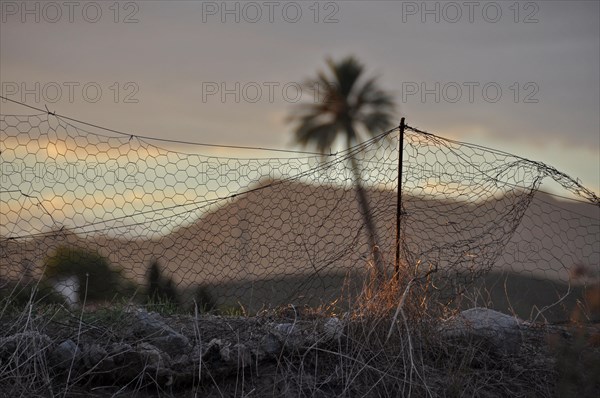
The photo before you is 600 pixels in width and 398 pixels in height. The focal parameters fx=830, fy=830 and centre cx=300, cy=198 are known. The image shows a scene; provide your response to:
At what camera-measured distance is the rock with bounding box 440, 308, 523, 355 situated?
5680 millimetres

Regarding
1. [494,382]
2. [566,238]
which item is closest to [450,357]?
[494,382]

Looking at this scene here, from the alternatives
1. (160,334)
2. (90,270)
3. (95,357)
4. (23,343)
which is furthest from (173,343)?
(90,270)

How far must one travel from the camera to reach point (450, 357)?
17.6 feet

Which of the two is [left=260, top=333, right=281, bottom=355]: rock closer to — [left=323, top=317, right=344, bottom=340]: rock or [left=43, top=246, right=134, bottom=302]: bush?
[left=323, top=317, right=344, bottom=340]: rock

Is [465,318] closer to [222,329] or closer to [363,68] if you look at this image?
Result: [222,329]

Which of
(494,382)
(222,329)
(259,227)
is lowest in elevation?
(494,382)

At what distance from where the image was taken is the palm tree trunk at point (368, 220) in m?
5.58

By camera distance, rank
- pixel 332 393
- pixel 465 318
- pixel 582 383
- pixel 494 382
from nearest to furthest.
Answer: pixel 582 383 < pixel 332 393 < pixel 494 382 < pixel 465 318

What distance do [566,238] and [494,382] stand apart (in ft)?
7.82

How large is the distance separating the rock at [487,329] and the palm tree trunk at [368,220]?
57 centimetres

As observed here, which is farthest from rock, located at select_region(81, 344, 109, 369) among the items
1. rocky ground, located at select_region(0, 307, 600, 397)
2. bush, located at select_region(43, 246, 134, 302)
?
bush, located at select_region(43, 246, 134, 302)

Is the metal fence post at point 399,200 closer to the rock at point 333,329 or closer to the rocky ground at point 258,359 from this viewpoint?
the rocky ground at point 258,359

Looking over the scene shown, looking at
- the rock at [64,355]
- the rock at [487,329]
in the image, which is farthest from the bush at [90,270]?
the rock at [487,329]

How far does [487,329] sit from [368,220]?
113 centimetres
